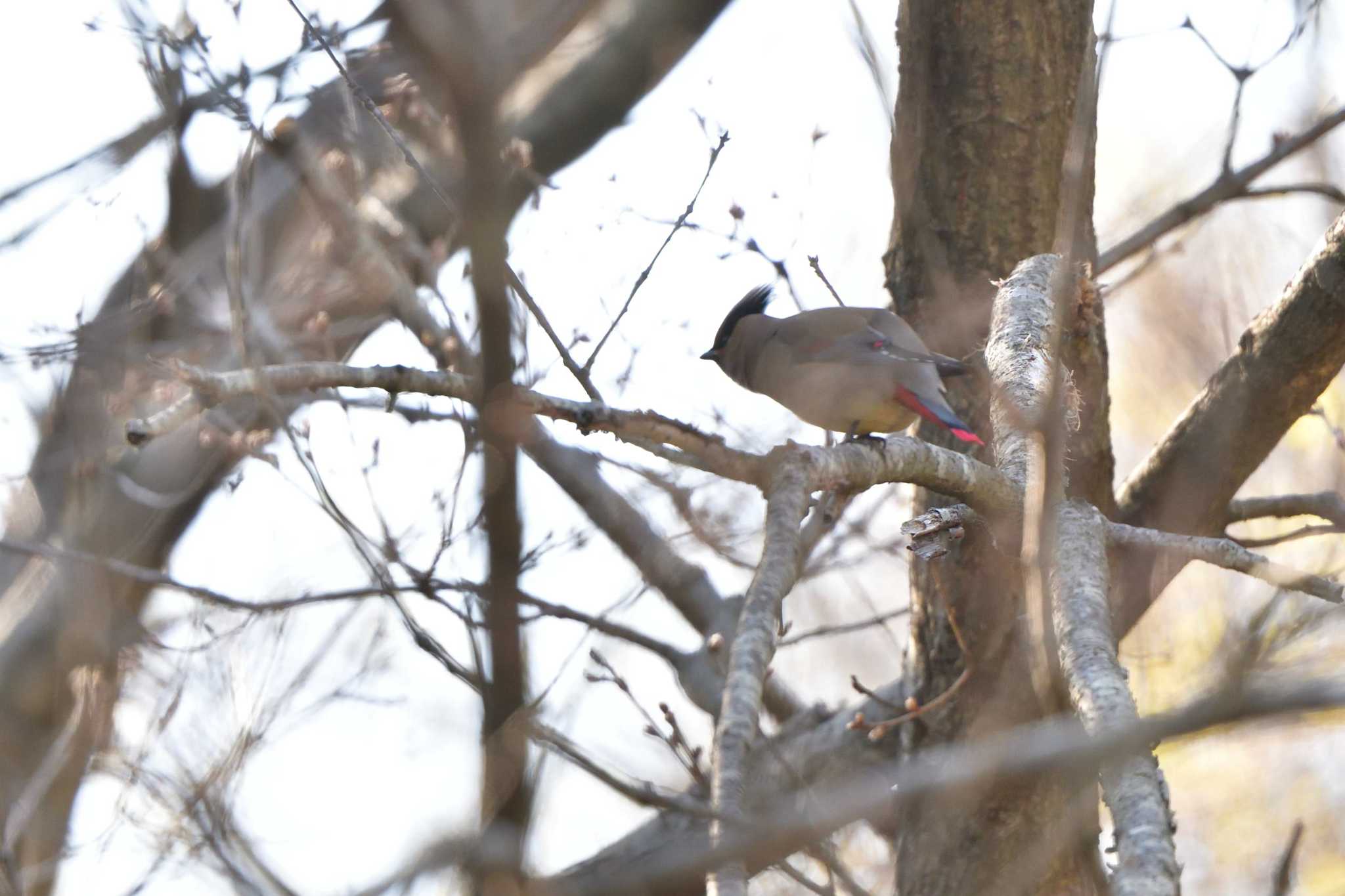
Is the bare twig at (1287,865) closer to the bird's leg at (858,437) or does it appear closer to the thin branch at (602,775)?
the thin branch at (602,775)

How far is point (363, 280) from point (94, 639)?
1699mm

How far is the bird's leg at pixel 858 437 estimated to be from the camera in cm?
275

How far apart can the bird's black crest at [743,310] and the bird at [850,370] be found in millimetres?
226

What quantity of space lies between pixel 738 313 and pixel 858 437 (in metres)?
1.70

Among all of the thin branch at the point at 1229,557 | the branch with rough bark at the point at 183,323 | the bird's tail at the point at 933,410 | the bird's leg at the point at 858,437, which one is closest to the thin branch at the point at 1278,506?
the bird's tail at the point at 933,410

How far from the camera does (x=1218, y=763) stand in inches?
275

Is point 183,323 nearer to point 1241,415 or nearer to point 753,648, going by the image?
point 1241,415

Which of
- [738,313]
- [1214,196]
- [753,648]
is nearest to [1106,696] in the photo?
[753,648]

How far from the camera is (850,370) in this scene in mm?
4383

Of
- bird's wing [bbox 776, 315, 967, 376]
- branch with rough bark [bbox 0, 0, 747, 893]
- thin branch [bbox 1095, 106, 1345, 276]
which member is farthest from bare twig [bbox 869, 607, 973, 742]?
branch with rough bark [bbox 0, 0, 747, 893]

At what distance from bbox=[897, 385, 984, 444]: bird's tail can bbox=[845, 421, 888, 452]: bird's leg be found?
0.17 meters

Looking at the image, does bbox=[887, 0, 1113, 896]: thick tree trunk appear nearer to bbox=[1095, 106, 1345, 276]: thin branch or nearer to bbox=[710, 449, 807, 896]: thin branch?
bbox=[1095, 106, 1345, 276]: thin branch

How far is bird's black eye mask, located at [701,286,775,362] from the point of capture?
17.9 feet

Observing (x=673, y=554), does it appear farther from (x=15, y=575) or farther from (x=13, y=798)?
(x=15, y=575)
